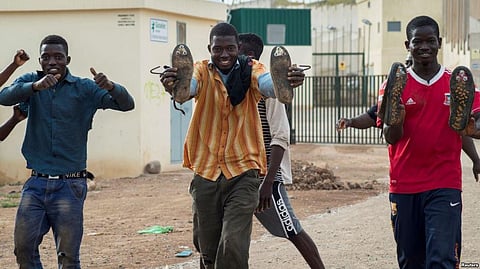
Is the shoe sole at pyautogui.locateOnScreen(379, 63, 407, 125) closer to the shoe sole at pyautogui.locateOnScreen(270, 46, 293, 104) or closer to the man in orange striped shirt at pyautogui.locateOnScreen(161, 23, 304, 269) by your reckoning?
the shoe sole at pyautogui.locateOnScreen(270, 46, 293, 104)

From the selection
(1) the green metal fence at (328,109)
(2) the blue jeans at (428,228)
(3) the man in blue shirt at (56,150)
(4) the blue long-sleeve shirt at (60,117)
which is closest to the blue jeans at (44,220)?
(3) the man in blue shirt at (56,150)

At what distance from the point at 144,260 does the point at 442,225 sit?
4057mm

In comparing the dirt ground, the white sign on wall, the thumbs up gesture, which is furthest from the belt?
the white sign on wall

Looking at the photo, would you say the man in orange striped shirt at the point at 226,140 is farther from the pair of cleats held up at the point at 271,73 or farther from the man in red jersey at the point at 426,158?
the man in red jersey at the point at 426,158

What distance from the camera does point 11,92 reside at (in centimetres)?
572

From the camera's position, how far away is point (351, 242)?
30.5ft

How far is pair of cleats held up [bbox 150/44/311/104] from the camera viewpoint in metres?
5.15

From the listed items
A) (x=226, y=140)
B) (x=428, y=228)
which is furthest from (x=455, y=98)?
(x=226, y=140)

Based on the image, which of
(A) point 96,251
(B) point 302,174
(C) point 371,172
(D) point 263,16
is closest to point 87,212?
(A) point 96,251

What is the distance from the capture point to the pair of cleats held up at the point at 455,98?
17.2ft

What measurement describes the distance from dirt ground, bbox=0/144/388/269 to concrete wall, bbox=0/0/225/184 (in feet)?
2.02

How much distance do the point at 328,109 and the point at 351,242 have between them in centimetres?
1888

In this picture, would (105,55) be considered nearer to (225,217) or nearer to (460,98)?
(225,217)

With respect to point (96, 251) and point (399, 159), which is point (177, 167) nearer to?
point (96, 251)
